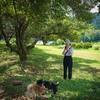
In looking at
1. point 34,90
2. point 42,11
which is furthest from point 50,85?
point 42,11

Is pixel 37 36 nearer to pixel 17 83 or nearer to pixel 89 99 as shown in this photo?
A: pixel 17 83

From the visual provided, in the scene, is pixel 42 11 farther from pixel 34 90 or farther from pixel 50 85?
pixel 34 90

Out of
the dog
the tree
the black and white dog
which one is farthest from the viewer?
the tree

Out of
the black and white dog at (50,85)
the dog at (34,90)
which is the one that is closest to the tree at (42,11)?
the black and white dog at (50,85)

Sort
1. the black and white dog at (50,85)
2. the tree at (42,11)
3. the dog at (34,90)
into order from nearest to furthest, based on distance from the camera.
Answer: the dog at (34,90)
the black and white dog at (50,85)
the tree at (42,11)

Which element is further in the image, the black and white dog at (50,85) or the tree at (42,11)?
the tree at (42,11)

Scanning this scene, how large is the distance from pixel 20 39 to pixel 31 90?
1341 centimetres

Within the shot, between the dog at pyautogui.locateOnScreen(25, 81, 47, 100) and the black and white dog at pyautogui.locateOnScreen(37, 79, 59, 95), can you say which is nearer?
the dog at pyautogui.locateOnScreen(25, 81, 47, 100)

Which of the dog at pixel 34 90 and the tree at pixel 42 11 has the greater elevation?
the tree at pixel 42 11

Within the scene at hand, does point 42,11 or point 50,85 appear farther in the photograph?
point 42,11

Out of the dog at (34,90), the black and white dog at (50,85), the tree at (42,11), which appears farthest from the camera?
the tree at (42,11)

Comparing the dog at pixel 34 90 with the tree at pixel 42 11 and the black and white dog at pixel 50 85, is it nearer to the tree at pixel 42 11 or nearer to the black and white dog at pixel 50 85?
the black and white dog at pixel 50 85

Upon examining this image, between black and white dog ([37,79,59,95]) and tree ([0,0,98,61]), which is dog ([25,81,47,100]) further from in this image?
tree ([0,0,98,61])

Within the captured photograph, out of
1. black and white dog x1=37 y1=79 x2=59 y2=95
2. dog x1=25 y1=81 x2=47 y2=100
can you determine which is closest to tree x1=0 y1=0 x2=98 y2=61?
black and white dog x1=37 y1=79 x2=59 y2=95
